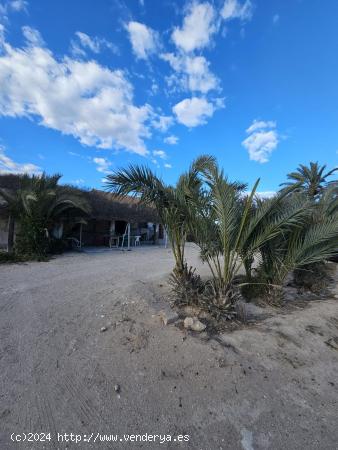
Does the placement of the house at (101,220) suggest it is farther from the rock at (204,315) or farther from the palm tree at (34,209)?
the rock at (204,315)

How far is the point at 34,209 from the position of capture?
10.1m

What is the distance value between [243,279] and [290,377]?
336 centimetres

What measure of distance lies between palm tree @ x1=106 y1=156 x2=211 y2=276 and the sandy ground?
5.26 ft

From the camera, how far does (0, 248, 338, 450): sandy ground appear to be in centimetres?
222

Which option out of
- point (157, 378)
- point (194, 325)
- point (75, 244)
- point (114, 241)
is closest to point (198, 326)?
point (194, 325)

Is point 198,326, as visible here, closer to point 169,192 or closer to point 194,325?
point 194,325

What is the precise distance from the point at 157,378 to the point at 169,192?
2905mm

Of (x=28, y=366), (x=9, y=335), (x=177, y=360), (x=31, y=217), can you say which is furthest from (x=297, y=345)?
(x=31, y=217)

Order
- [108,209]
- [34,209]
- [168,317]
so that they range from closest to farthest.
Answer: [168,317], [34,209], [108,209]

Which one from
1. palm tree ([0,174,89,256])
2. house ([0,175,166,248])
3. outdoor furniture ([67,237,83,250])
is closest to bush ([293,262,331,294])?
house ([0,175,166,248])

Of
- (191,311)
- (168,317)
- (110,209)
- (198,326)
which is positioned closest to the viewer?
(198,326)

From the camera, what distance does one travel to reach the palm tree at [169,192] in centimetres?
426

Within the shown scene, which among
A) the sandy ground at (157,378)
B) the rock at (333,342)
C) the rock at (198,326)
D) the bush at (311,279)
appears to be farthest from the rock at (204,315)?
the bush at (311,279)

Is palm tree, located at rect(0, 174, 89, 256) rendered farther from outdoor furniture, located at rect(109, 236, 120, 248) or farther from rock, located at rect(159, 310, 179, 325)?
rock, located at rect(159, 310, 179, 325)
